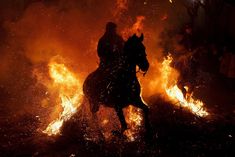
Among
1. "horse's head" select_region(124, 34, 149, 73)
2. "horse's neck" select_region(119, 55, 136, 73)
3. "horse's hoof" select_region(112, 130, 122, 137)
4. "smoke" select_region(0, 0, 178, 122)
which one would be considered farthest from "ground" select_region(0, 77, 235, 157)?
"smoke" select_region(0, 0, 178, 122)

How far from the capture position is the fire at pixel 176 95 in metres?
13.3

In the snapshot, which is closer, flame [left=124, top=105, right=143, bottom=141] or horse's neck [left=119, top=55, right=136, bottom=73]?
horse's neck [left=119, top=55, right=136, bottom=73]

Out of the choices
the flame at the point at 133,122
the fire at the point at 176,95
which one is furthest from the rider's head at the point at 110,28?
the fire at the point at 176,95

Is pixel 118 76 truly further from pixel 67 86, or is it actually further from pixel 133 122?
pixel 67 86

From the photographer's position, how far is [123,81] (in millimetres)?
10727

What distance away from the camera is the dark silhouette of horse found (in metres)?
10.5

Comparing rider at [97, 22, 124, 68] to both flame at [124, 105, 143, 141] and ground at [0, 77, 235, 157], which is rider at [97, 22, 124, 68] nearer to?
flame at [124, 105, 143, 141]

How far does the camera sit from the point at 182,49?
1571cm

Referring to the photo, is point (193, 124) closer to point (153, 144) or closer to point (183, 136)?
point (183, 136)

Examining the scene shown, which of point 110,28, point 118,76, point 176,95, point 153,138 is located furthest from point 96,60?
point 153,138

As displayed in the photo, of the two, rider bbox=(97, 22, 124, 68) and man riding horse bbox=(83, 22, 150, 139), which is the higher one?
rider bbox=(97, 22, 124, 68)

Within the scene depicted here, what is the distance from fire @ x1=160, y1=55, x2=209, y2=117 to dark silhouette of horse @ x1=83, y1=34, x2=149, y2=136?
2888 mm

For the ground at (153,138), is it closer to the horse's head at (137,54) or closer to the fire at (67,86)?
the fire at (67,86)

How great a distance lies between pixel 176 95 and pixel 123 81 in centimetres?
361
